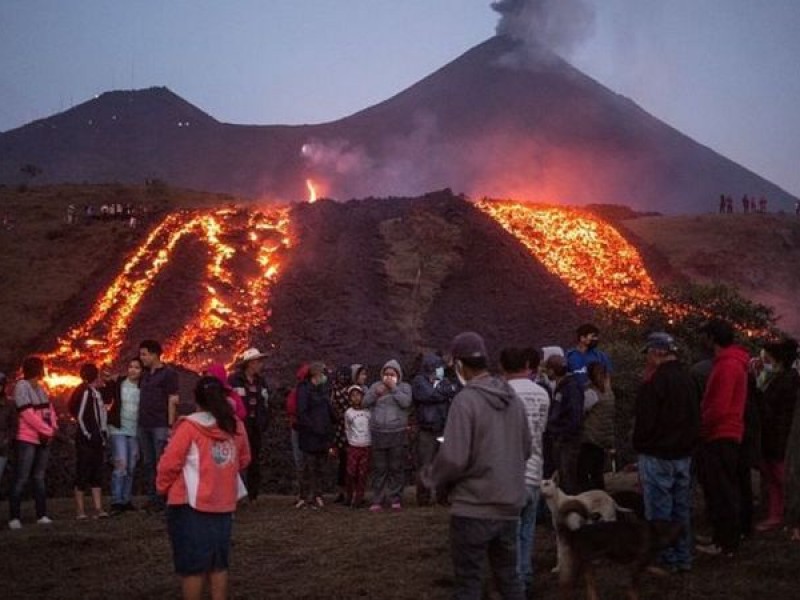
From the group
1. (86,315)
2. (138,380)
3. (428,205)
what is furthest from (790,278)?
(138,380)

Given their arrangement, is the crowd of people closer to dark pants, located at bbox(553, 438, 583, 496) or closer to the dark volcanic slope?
dark pants, located at bbox(553, 438, 583, 496)

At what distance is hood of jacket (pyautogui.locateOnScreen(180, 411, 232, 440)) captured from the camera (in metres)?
5.83

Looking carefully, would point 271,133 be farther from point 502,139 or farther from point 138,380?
point 138,380

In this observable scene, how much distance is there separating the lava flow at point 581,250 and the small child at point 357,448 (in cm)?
1476

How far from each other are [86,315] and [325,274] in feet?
22.8

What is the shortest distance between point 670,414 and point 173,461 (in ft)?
12.4

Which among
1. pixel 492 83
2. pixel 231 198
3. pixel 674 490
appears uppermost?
pixel 492 83

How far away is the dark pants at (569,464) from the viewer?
897cm

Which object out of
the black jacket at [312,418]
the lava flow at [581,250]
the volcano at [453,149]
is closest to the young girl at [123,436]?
the black jacket at [312,418]

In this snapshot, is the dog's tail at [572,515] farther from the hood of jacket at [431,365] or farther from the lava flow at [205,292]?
the lava flow at [205,292]

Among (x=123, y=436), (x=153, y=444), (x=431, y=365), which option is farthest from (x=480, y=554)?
(x=123, y=436)

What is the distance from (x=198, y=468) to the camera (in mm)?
5793

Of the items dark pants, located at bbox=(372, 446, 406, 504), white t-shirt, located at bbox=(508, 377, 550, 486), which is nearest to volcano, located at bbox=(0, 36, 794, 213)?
dark pants, located at bbox=(372, 446, 406, 504)

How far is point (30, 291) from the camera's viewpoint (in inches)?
1115
